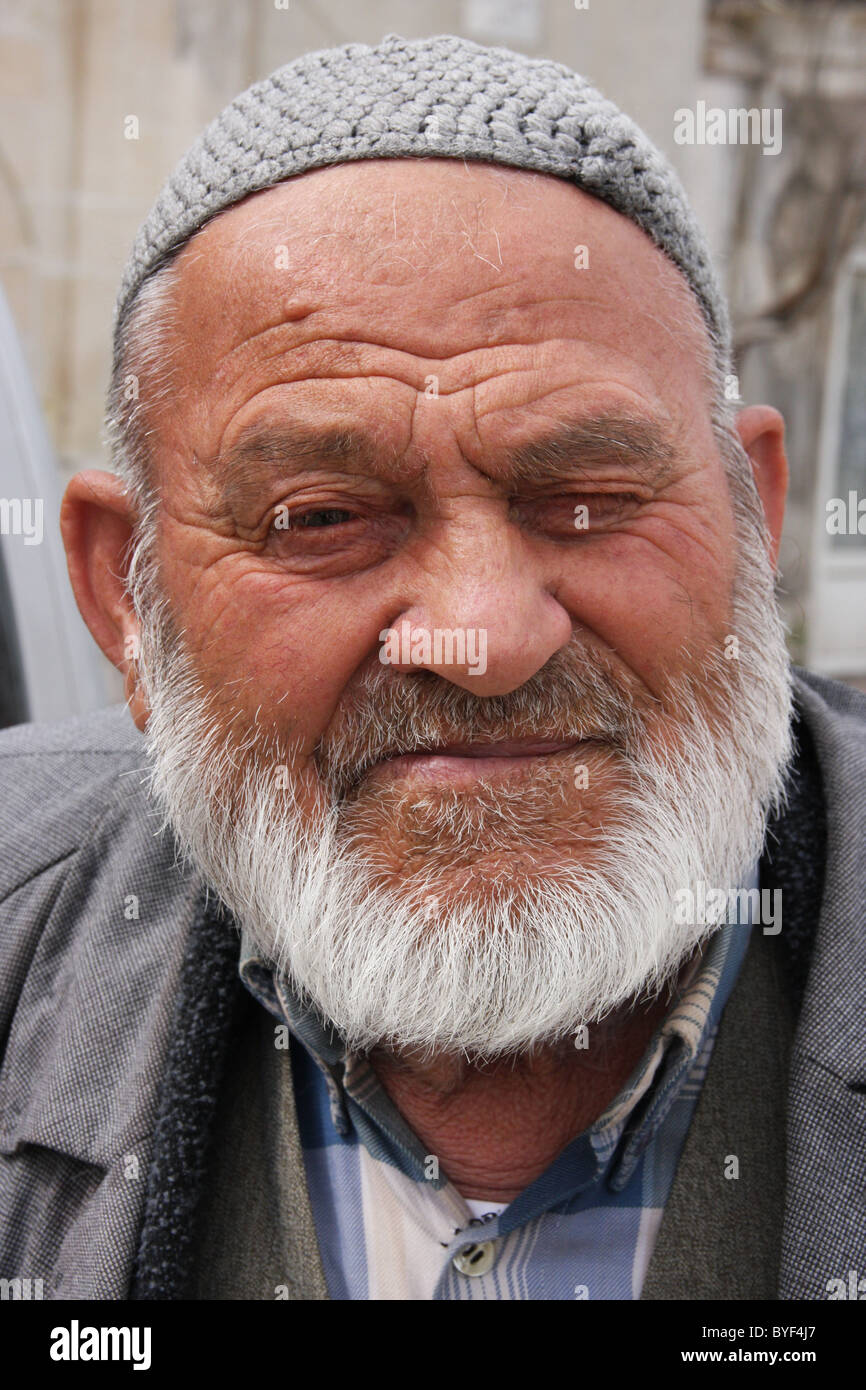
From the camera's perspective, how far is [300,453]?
168 cm

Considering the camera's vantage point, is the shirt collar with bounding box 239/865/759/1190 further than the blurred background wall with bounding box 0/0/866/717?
No

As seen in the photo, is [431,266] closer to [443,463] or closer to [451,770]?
[443,463]

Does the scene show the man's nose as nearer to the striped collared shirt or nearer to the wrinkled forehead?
the wrinkled forehead

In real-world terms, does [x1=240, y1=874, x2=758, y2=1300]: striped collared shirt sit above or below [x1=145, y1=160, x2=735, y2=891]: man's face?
below

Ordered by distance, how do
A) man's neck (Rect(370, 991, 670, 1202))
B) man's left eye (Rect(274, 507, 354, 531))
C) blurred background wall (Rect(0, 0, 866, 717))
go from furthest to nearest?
blurred background wall (Rect(0, 0, 866, 717)) → man's neck (Rect(370, 991, 670, 1202)) → man's left eye (Rect(274, 507, 354, 531))

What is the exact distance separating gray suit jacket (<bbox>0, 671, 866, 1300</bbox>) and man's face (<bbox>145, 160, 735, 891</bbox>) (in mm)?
398

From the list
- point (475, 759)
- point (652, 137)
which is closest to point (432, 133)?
point (475, 759)

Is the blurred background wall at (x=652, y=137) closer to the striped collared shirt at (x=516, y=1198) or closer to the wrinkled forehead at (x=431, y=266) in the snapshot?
the wrinkled forehead at (x=431, y=266)

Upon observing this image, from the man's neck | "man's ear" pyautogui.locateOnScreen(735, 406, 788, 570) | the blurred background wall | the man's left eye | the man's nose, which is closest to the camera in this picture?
the man's nose

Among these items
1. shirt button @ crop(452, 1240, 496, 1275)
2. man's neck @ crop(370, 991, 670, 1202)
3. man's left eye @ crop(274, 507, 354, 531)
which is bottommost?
shirt button @ crop(452, 1240, 496, 1275)

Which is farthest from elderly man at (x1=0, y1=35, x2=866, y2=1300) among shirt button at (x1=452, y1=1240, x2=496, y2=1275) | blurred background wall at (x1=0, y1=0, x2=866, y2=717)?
blurred background wall at (x1=0, y1=0, x2=866, y2=717)

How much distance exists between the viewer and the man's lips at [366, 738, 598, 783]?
164 cm

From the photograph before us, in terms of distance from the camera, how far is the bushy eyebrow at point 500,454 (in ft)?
5.38

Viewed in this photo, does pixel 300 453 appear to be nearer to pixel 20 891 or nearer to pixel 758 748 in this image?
pixel 758 748
